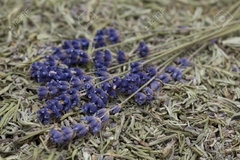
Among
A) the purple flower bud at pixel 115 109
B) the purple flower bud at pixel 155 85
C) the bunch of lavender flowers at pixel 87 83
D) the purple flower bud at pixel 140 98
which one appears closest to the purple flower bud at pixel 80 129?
the bunch of lavender flowers at pixel 87 83

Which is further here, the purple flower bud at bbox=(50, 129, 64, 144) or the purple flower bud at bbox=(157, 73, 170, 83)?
the purple flower bud at bbox=(157, 73, 170, 83)

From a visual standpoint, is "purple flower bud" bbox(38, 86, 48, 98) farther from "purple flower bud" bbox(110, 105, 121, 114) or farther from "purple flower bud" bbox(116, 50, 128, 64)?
"purple flower bud" bbox(116, 50, 128, 64)

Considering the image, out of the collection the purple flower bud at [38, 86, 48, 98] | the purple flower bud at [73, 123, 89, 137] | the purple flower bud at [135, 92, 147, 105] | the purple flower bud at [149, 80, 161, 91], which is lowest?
the purple flower bud at [73, 123, 89, 137]

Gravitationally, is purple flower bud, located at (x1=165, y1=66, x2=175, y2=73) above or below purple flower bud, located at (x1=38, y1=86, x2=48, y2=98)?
below

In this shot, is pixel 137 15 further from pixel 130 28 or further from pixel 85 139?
pixel 85 139

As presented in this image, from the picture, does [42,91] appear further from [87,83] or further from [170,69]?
[170,69]

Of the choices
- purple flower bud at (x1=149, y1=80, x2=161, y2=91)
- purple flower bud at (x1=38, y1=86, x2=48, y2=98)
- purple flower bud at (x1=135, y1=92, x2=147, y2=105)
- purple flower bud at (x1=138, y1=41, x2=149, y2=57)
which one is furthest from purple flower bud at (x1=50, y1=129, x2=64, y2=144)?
purple flower bud at (x1=138, y1=41, x2=149, y2=57)

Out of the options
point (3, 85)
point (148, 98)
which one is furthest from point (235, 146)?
point (3, 85)

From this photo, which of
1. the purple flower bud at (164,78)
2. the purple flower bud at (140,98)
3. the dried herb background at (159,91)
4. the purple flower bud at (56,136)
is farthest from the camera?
the purple flower bud at (164,78)

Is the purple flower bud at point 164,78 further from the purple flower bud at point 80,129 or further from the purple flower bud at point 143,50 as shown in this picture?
the purple flower bud at point 80,129

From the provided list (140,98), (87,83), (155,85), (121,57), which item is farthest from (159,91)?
(87,83)
